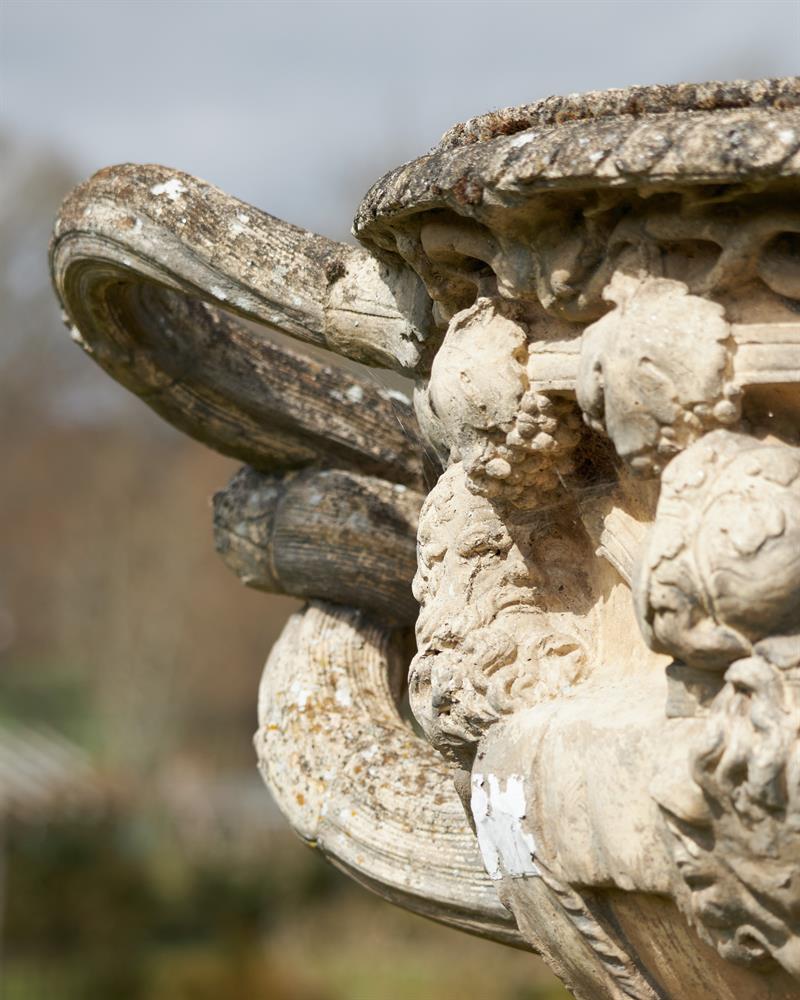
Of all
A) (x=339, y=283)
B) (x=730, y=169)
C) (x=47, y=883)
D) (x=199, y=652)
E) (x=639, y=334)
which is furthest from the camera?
(x=199, y=652)

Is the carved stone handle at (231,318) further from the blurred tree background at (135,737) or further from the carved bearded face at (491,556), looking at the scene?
the blurred tree background at (135,737)

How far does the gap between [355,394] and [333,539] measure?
21 centimetres

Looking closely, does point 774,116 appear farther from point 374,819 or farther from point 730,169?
point 374,819

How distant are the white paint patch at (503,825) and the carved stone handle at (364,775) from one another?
1.09 ft

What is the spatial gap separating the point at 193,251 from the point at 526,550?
0.59 metres

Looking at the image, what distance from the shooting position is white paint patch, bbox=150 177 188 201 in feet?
6.52

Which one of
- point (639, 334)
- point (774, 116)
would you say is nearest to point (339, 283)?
point (639, 334)

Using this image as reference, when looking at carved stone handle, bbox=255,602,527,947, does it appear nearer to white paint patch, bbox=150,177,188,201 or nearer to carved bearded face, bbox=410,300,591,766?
carved bearded face, bbox=410,300,591,766

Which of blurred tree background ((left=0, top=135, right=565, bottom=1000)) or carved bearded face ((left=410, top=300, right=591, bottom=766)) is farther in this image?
blurred tree background ((left=0, top=135, right=565, bottom=1000))

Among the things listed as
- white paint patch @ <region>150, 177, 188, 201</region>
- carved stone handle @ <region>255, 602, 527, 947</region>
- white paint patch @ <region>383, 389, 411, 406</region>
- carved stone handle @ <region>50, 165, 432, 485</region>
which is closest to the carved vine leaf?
carved stone handle @ <region>50, 165, 432, 485</region>

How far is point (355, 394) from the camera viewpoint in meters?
2.30

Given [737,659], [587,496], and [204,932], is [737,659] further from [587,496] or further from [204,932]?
[204,932]

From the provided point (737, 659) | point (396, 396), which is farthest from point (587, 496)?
point (396, 396)

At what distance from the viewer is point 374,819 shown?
6.68 ft
